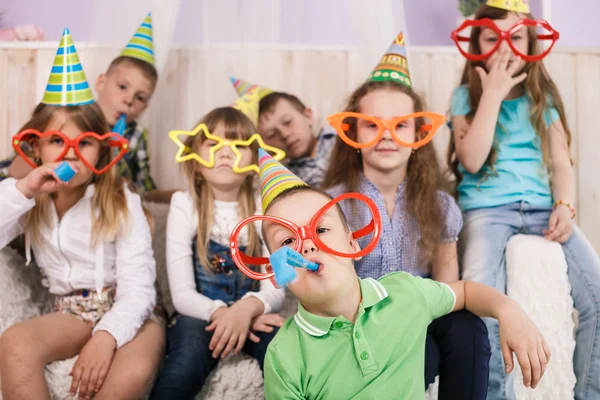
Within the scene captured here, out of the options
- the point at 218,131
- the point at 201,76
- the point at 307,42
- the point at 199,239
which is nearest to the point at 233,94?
the point at 201,76

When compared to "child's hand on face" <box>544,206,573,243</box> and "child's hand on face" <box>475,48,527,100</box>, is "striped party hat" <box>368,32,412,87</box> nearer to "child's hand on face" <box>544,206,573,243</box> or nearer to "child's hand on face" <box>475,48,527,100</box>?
"child's hand on face" <box>475,48,527,100</box>

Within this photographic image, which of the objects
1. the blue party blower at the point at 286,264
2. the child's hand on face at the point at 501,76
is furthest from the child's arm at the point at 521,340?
the child's hand on face at the point at 501,76

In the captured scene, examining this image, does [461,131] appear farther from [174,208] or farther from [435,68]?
[174,208]

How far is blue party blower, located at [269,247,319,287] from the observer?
0.91 meters

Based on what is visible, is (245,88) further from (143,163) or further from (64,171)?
(64,171)

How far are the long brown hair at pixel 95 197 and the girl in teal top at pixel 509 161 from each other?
885 millimetres

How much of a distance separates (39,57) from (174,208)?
3.22 ft

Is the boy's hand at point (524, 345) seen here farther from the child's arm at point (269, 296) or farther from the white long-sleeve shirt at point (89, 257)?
the white long-sleeve shirt at point (89, 257)

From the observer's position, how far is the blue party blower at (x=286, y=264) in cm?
91

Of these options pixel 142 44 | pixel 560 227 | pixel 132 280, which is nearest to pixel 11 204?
pixel 132 280

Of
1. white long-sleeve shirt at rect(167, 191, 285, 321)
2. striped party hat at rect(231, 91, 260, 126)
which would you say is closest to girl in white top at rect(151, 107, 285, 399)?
white long-sleeve shirt at rect(167, 191, 285, 321)

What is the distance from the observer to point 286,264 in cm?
92

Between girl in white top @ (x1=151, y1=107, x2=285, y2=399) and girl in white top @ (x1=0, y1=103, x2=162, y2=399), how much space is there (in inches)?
2.9

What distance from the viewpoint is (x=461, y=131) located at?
176 centimetres
